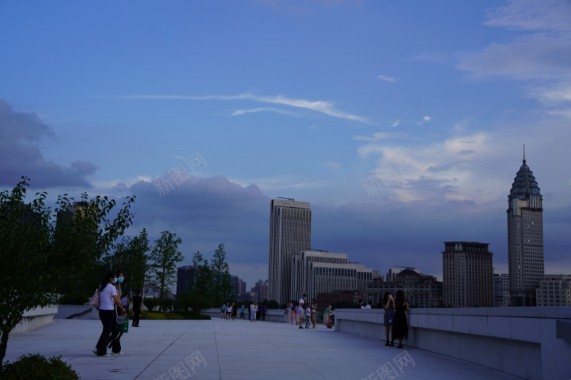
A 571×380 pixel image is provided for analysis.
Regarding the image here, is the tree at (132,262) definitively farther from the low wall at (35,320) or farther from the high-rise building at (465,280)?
the high-rise building at (465,280)

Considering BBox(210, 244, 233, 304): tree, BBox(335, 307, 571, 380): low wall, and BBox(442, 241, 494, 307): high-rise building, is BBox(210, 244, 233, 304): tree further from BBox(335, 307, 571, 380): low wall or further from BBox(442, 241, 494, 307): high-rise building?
BBox(442, 241, 494, 307): high-rise building

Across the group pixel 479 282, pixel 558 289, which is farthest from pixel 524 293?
pixel 558 289

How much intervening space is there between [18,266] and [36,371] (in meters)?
1.27

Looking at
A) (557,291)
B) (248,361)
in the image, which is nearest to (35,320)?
(248,361)

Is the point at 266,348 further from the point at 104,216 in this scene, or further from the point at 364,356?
the point at 104,216

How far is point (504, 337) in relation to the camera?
36.9 ft

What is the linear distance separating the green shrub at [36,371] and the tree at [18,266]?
17.6 inches

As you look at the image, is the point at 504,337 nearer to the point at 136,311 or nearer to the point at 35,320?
the point at 35,320

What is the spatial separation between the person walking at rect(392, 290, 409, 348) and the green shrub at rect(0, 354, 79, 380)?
36.4 feet

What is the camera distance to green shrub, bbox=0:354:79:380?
8.09 m

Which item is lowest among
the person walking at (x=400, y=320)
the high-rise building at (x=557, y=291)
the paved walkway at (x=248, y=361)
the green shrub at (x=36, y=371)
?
the paved walkway at (x=248, y=361)

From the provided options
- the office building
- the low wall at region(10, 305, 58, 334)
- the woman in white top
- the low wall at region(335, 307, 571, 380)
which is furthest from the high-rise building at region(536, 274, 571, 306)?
the woman in white top

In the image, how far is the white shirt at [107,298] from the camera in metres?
13.3

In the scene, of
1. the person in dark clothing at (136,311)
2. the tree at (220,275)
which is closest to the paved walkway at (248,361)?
the person in dark clothing at (136,311)
